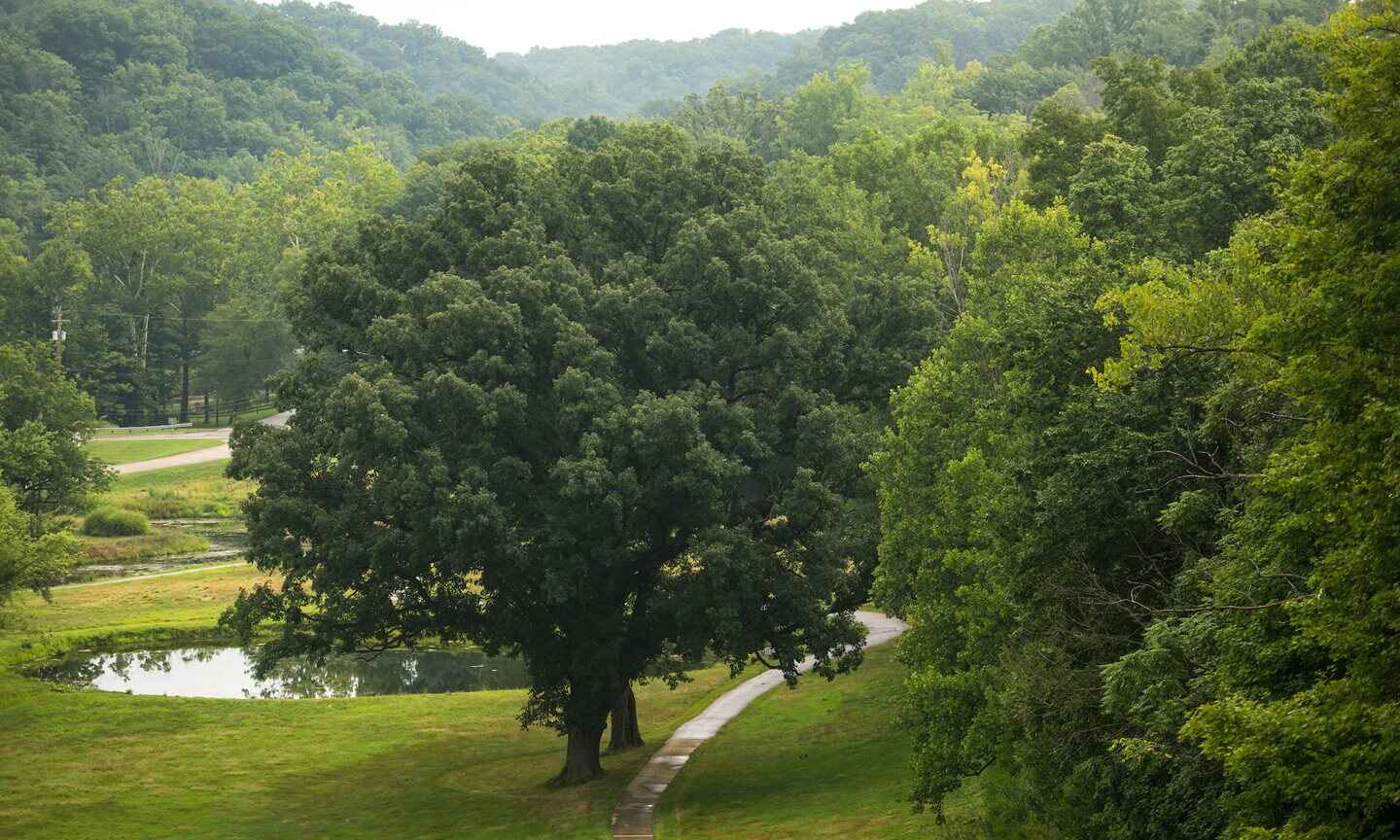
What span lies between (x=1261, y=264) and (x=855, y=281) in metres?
20.2

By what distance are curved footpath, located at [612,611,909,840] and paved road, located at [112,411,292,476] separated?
52336 mm

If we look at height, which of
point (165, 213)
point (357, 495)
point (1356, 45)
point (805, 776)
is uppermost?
point (165, 213)

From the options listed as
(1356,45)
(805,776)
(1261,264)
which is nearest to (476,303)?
(805,776)

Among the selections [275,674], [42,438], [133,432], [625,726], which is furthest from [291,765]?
[133,432]

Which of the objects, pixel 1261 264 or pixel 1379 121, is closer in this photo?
pixel 1379 121

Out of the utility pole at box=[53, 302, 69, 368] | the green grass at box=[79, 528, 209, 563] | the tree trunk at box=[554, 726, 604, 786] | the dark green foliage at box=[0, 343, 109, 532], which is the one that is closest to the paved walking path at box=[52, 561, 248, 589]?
the dark green foliage at box=[0, 343, 109, 532]

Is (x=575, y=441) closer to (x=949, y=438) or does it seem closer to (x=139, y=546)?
(x=949, y=438)

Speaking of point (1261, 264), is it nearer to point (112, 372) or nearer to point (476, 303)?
point (476, 303)

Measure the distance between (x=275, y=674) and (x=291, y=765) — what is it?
16.2 m

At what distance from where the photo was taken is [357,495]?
1431 inches

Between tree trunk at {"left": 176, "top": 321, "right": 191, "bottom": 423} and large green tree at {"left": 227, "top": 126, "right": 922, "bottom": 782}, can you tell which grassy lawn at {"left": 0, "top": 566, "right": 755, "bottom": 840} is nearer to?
large green tree at {"left": 227, "top": 126, "right": 922, "bottom": 782}

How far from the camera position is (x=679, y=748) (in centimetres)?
4169

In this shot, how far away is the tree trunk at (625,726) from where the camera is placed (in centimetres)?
4244

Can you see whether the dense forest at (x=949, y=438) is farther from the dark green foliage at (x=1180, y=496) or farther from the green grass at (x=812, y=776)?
the green grass at (x=812, y=776)
